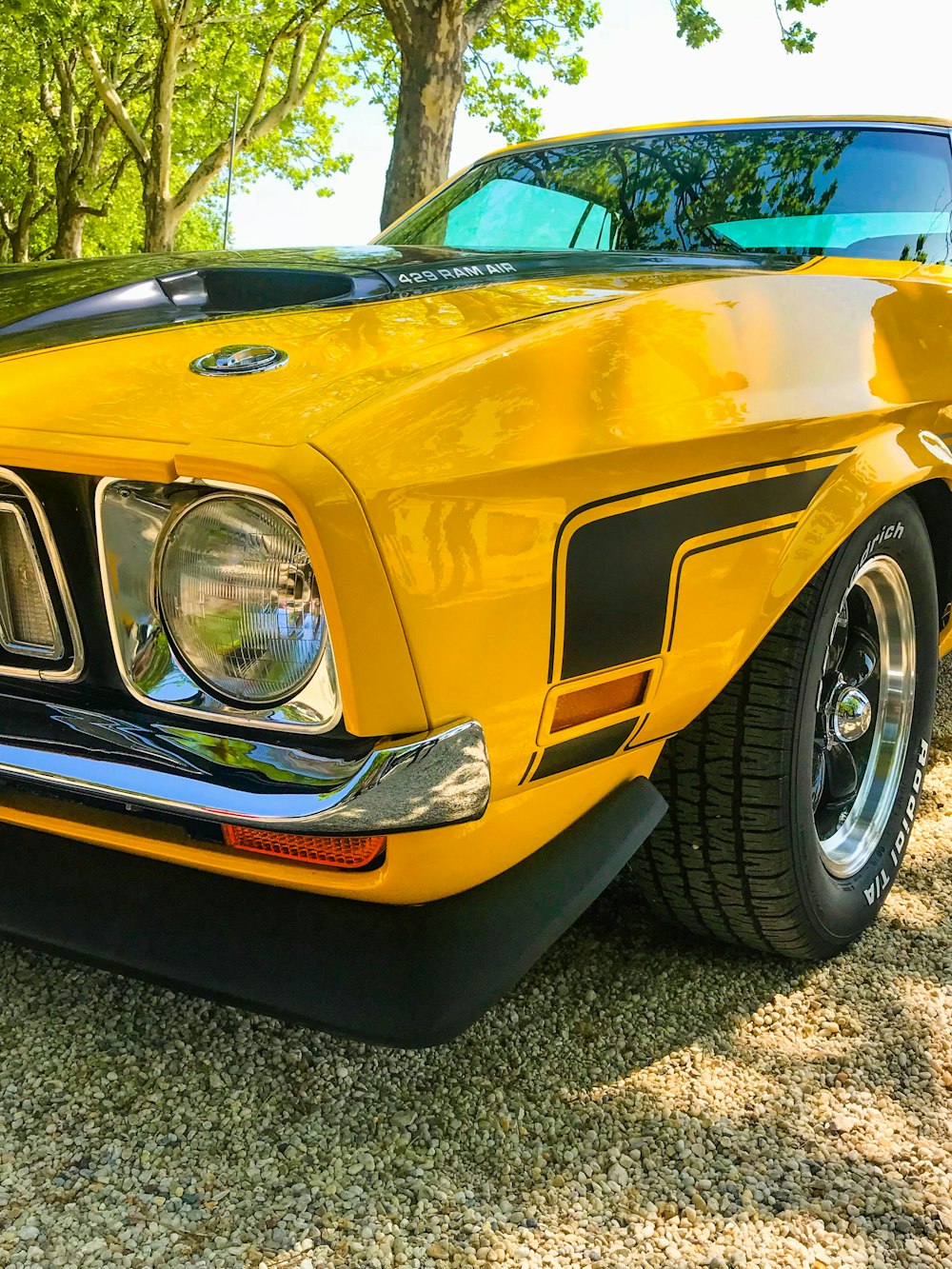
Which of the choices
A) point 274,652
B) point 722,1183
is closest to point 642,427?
point 274,652

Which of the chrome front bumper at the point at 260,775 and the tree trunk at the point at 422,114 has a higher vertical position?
the tree trunk at the point at 422,114

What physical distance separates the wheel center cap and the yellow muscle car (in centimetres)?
38

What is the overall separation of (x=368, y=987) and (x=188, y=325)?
95 cm

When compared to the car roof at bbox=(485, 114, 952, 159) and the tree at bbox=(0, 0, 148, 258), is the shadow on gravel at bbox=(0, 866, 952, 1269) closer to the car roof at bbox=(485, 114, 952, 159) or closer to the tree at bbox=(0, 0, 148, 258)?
the car roof at bbox=(485, 114, 952, 159)

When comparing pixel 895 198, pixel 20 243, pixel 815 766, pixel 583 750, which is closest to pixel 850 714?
pixel 815 766

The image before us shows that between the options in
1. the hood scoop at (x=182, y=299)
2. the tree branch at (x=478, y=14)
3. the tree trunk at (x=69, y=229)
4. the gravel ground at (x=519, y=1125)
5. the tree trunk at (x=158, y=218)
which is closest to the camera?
the gravel ground at (x=519, y=1125)

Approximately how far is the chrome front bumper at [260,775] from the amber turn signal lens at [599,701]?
16 cm

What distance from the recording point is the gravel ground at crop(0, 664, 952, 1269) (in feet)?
4.75

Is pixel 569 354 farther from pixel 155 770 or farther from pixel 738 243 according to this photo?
pixel 738 243

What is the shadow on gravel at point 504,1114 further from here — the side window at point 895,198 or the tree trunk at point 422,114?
the tree trunk at point 422,114

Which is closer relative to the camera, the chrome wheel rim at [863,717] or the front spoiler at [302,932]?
the front spoiler at [302,932]

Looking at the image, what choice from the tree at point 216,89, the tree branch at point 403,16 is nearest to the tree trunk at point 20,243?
the tree at point 216,89

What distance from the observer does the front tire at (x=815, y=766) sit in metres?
1.77

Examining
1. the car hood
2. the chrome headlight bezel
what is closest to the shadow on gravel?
the chrome headlight bezel
